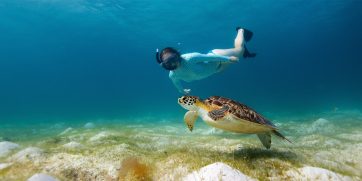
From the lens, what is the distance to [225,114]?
744 cm

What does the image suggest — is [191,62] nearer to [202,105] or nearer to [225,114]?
[202,105]

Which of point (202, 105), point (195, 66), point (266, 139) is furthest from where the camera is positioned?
point (195, 66)

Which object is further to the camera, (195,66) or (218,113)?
(195,66)

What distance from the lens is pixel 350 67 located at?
15612 cm

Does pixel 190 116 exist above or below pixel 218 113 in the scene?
below

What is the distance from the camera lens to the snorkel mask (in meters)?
12.1

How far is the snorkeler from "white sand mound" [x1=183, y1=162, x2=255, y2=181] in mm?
6397

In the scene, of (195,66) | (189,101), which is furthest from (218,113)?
(195,66)

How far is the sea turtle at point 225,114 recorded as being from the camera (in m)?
7.47

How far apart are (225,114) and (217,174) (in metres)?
1.88

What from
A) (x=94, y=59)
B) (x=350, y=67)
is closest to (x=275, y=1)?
(x=94, y=59)

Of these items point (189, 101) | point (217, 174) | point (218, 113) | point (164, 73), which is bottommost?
point (217, 174)

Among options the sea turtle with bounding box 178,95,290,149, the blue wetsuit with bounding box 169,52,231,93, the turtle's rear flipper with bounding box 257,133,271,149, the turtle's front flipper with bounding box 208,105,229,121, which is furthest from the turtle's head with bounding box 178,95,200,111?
the blue wetsuit with bounding box 169,52,231,93

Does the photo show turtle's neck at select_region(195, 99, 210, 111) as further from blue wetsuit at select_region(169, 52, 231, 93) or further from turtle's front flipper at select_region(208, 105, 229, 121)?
blue wetsuit at select_region(169, 52, 231, 93)
